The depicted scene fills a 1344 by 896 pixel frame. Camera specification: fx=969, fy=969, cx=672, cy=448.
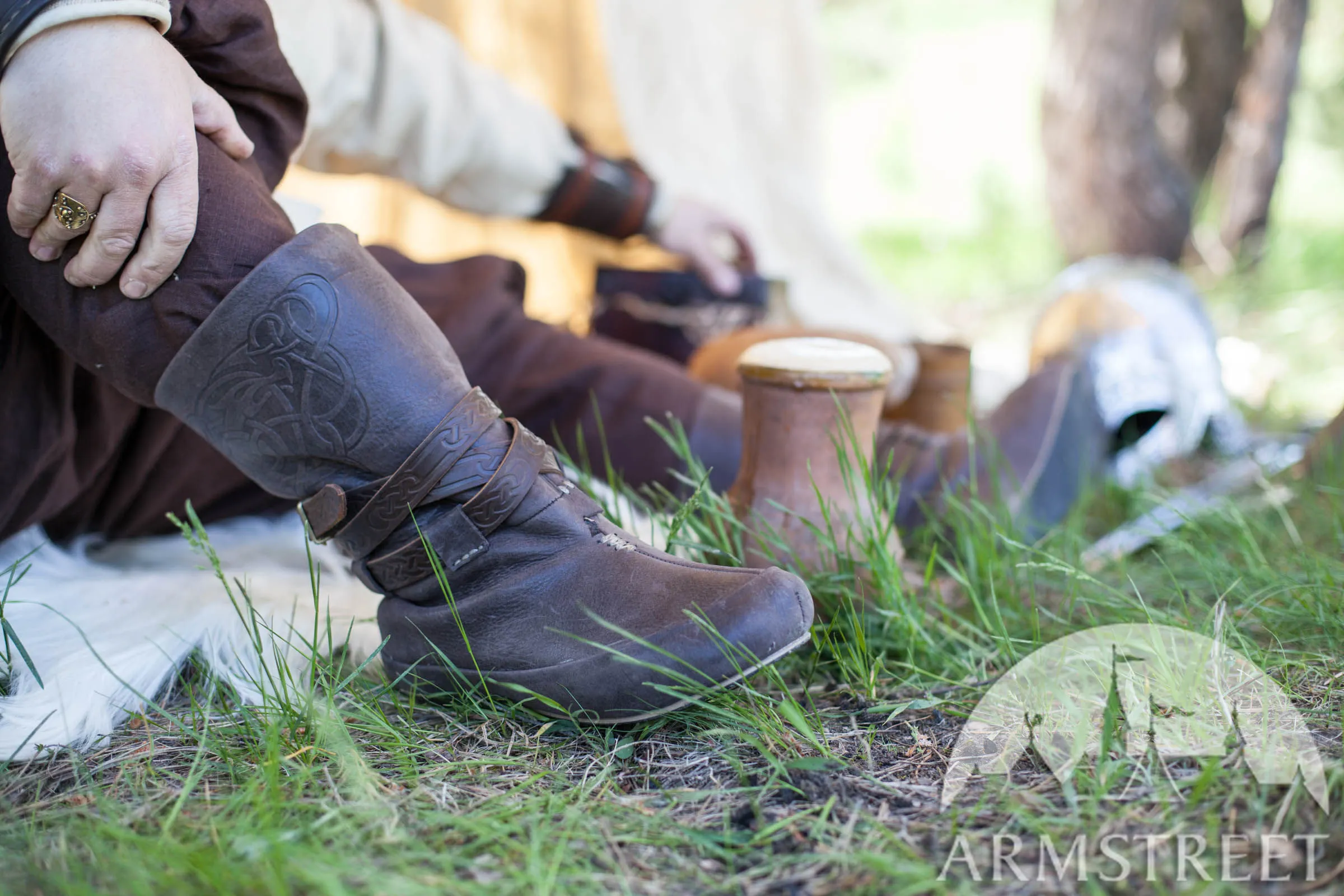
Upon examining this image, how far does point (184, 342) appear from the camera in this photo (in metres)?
0.90

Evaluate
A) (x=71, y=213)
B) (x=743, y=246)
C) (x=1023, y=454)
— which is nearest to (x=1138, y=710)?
(x=1023, y=454)

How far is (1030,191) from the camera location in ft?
21.0

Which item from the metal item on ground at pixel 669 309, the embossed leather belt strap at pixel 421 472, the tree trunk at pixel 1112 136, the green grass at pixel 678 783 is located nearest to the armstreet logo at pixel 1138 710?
the green grass at pixel 678 783

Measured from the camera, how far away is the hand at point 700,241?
2141 mm

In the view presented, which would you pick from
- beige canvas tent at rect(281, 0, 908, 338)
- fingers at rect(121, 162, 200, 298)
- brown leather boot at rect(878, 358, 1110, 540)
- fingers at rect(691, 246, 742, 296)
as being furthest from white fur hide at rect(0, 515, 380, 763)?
beige canvas tent at rect(281, 0, 908, 338)

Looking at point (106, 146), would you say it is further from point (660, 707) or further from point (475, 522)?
point (660, 707)

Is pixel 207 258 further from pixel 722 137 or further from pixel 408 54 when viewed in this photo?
pixel 722 137

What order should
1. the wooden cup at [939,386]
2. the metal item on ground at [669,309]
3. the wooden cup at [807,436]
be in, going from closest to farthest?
the wooden cup at [807,436] → the wooden cup at [939,386] → the metal item on ground at [669,309]

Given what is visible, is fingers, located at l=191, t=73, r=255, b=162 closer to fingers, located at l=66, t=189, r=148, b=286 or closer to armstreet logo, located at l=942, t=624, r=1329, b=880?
fingers, located at l=66, t=189, r=148, b=286

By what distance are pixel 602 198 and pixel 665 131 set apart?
36.1 inches

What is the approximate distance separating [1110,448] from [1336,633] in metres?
1.11

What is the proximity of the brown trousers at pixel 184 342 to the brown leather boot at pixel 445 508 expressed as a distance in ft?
0.18

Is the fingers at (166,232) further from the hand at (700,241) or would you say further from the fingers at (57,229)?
the hand at (700,241)

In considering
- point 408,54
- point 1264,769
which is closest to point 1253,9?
point 408,54
